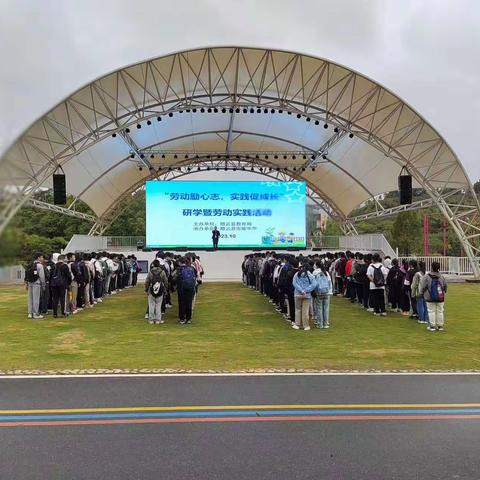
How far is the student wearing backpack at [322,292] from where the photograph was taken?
10531 mm

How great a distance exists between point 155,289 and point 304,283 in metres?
3.10

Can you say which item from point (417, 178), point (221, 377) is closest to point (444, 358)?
point (221, 377)

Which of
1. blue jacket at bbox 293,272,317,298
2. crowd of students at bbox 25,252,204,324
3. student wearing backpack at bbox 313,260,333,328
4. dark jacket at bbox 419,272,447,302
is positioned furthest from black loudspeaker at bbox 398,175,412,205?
blue jacket at bbox 293,272,317,298

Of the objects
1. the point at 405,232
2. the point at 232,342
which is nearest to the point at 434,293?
the point at 232,342

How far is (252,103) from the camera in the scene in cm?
2248

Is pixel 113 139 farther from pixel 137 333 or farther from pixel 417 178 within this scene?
pixel 137 333

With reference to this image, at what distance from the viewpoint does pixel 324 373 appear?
273 inches

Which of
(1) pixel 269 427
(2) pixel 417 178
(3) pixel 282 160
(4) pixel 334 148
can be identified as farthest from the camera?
(3) pixel 282 160

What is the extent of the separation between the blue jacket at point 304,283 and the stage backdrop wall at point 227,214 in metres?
16.8

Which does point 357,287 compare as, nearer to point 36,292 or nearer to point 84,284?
point 84,284

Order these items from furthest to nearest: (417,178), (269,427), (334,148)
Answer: (334,148) < (417,178) < (269,427)

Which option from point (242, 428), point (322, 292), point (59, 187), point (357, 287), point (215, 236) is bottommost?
point (242, 428)

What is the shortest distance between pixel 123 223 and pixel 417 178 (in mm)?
30835

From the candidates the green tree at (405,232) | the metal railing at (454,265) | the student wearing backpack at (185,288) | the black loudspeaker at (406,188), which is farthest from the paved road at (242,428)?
the green tree at (405,232)
